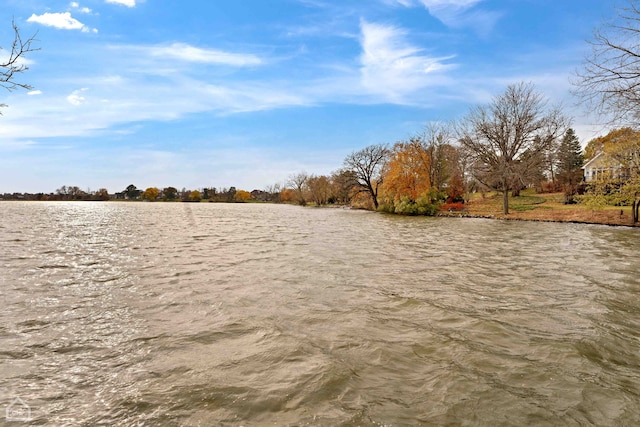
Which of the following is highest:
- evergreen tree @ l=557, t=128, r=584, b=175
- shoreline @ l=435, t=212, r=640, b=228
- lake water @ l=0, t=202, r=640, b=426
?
evergreen tree @ l=557, t=128, r=584, b=175

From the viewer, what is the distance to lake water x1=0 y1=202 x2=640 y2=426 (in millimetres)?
2898

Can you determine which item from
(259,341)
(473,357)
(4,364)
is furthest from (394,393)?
(4,364)

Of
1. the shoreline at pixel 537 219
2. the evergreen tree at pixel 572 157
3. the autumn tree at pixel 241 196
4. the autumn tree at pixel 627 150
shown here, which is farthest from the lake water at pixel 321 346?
the autumn tree at pixel 241 196

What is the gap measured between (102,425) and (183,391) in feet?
2.16

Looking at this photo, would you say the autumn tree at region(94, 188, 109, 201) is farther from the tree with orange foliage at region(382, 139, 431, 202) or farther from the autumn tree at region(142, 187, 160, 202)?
the tree with orange foliage at region(382, 139, 431, 202)

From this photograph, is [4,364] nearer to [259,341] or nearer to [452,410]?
[259,341]

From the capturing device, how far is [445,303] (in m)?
5.97

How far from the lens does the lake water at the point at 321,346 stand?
9.51ft

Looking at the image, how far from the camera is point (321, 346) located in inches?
167

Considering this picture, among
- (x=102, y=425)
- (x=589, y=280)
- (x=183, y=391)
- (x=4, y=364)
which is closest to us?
(x=102, y=425)

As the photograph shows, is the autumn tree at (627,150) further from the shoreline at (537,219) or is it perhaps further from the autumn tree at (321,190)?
the autumn tree at (321,190)

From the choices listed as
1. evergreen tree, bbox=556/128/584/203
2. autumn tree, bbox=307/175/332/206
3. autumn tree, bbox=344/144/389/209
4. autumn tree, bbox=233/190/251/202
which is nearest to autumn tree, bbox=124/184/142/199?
autumn tree, bbox=233/190/251/202

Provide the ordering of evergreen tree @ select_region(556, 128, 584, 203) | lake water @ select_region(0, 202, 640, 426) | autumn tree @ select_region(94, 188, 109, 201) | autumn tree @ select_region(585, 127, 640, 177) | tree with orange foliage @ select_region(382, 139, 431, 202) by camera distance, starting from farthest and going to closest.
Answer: autumn tree @ select_region(94, 188, 109, 201) → evergreen tree @ select_region(556, 128, 584, 203) → tree with orange foliage @ select_region(382, 139, 431, 202) → autumn tree @ select_region(585, 127, 640, 177) → lake water @ select_region(0, 202, 640, 426)

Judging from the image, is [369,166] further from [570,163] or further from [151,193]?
[151,193]
